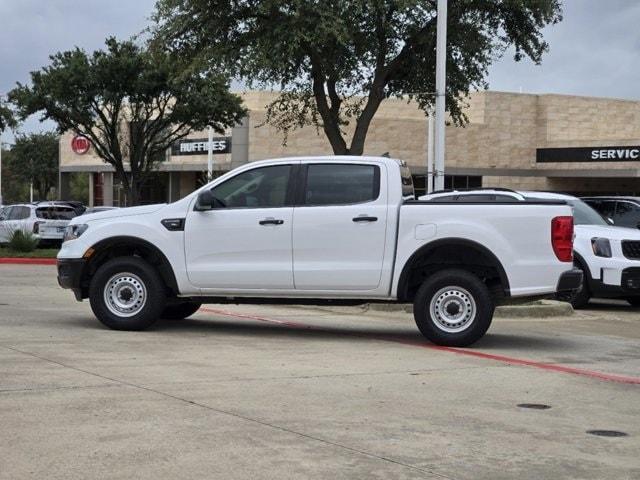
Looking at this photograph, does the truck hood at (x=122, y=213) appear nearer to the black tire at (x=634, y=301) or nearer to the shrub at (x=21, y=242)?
A: the black tire at (x=634, y=301)

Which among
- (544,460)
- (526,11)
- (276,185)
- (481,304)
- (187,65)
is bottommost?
(544,460)

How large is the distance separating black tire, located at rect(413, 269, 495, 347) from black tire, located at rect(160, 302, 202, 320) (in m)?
3.30

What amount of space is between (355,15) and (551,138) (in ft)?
113

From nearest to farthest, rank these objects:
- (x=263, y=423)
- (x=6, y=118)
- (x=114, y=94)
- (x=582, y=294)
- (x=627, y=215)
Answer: (x=263, y=423) → (x=582, y=294) → (x=627, y=215) → (x=114, y=94) → (x=6, y=118)

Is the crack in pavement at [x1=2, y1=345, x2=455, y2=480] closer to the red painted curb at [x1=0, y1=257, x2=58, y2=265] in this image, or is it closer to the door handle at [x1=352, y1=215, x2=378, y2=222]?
the door handle at [x1=352, y1=215, x2=378, y2=222]

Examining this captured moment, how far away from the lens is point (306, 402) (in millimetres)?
7168

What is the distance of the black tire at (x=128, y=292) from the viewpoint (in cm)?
1071

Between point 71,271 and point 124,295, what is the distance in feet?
2.27

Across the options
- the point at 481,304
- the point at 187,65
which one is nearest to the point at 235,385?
the point at 481,304

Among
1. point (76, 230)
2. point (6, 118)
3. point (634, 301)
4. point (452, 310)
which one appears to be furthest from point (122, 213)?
point (6, 118)

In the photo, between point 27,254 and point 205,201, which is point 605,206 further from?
point 27,254

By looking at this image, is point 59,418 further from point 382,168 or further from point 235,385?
point 382,168

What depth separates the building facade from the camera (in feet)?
151

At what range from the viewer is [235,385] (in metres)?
7.73
